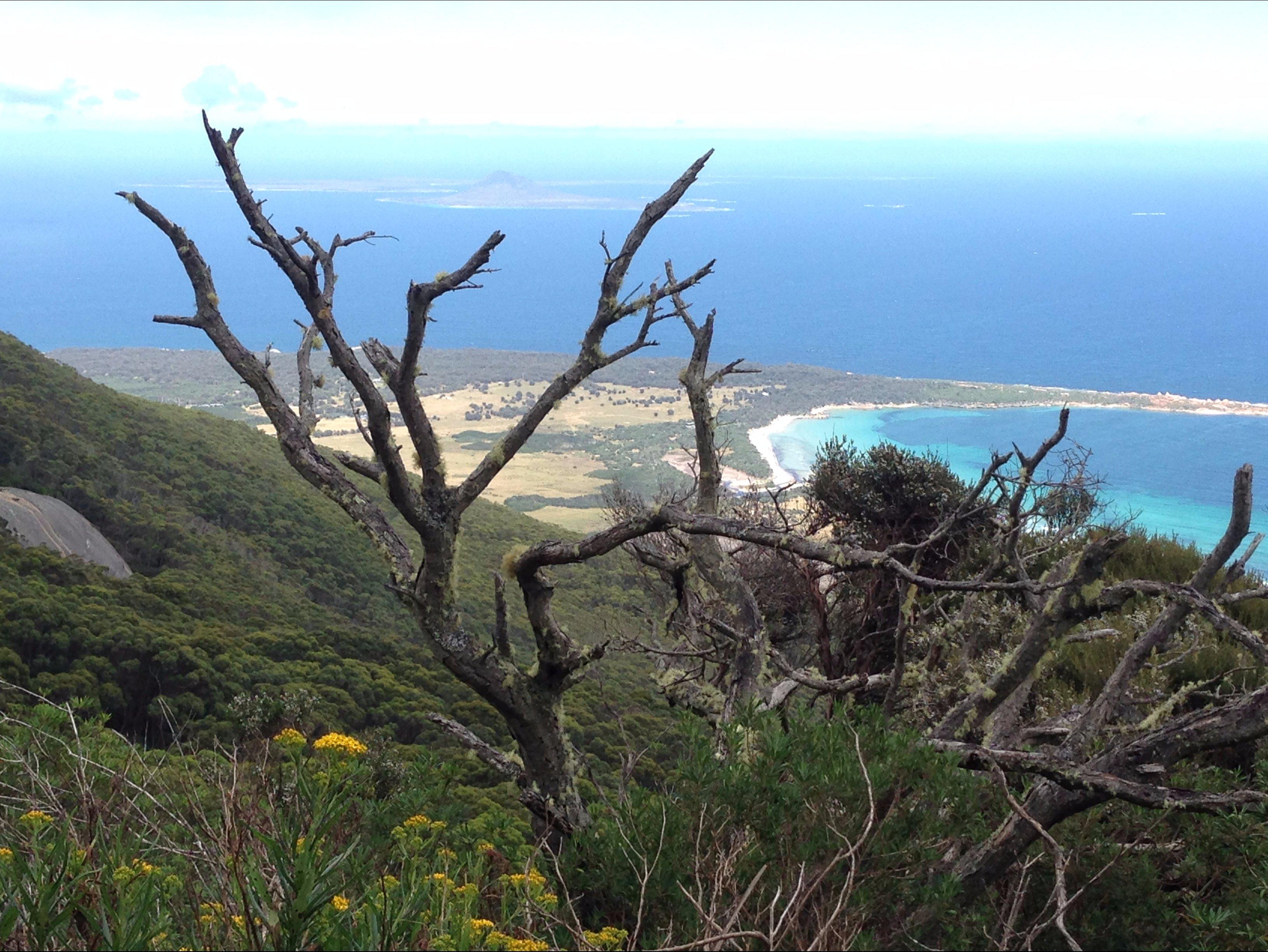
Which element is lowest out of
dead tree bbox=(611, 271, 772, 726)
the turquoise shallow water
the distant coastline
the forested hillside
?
the turquoise shallow water

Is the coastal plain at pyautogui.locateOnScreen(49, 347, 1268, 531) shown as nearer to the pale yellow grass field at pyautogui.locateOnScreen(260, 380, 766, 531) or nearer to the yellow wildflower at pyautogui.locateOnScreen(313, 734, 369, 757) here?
the pale yellow grass field at pyautogui.locateOnScreen(260, 380, 766, 531)

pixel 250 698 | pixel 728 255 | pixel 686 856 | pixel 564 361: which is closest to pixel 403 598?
pixel 686 856

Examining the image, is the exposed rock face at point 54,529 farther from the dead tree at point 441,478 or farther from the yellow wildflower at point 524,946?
the yellow wildflower at point 524,946

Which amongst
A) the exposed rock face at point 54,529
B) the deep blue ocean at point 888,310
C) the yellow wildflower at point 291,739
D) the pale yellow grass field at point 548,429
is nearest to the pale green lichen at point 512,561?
the yellow wildflower at point 291,739

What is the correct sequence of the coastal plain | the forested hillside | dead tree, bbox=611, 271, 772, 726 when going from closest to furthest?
dead tree, bbox=611, 271, 772, 726
the forested hillside
the coastal plain

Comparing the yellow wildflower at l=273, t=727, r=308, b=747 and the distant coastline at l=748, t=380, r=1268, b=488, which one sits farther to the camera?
the distant coastline at l=748, t=380, r=1268, b=488

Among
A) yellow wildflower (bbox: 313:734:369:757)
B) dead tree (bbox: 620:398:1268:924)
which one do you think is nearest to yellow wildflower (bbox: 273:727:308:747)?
yellow wildflower (bbox: 313:734:369:757)

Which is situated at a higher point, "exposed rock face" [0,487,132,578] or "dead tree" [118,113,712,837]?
"dead tree" [118,113,712,837]
